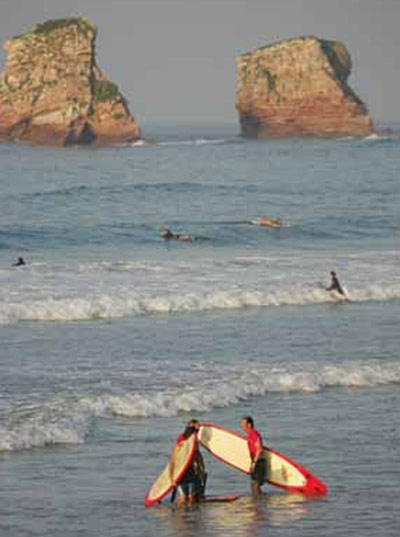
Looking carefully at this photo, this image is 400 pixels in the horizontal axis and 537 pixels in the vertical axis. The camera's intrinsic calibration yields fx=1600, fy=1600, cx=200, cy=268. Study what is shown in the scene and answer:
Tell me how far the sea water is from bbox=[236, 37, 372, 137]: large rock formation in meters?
103

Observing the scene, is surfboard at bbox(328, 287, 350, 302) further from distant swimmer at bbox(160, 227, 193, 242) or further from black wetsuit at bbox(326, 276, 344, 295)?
distant swimmer at bbox(160, 227, 193, 242)

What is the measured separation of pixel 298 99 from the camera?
560ft

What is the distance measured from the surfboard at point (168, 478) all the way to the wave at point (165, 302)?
15221 mm

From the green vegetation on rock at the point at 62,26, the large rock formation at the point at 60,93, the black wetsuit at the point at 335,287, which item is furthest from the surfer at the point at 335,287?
the green vegetation on rock at the point at 62,26

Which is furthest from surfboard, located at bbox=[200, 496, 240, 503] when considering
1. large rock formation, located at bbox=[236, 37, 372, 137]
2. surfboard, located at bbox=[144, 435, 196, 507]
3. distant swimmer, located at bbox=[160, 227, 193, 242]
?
large rock formation, located at bbox=[236, 37, 372, 137]

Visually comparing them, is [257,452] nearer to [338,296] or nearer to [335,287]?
[338,296]

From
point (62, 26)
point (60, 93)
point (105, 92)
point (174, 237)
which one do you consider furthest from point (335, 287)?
point (62, 26)

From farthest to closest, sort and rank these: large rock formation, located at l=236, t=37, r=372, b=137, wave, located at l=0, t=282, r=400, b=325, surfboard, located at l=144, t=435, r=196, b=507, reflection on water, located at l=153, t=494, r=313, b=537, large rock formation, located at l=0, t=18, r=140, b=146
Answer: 1. large rock formation, located at l=236, t=37, r=372, b=137
2. large rock formation, located at l=0, t=18, r=140, b=146
3. wave, located at l=0, t=282, r=400, b=325
4. surfboard, located at l=144, t=435, r=196, b=507
5. reflection on water, located at l=153, t=494, r=313, b=537

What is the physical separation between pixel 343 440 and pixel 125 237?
3507cm

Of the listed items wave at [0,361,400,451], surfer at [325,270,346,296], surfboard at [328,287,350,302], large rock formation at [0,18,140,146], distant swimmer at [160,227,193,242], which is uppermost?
wave at [0,361,400,451]

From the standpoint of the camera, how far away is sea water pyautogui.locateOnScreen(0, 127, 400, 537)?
1964 centimetres

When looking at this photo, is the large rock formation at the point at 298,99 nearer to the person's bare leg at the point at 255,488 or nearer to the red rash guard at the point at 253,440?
the red rash guard at the point at 253,440

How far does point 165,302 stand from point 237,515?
62.2 ft

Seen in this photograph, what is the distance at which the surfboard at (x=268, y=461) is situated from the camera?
20.3m
